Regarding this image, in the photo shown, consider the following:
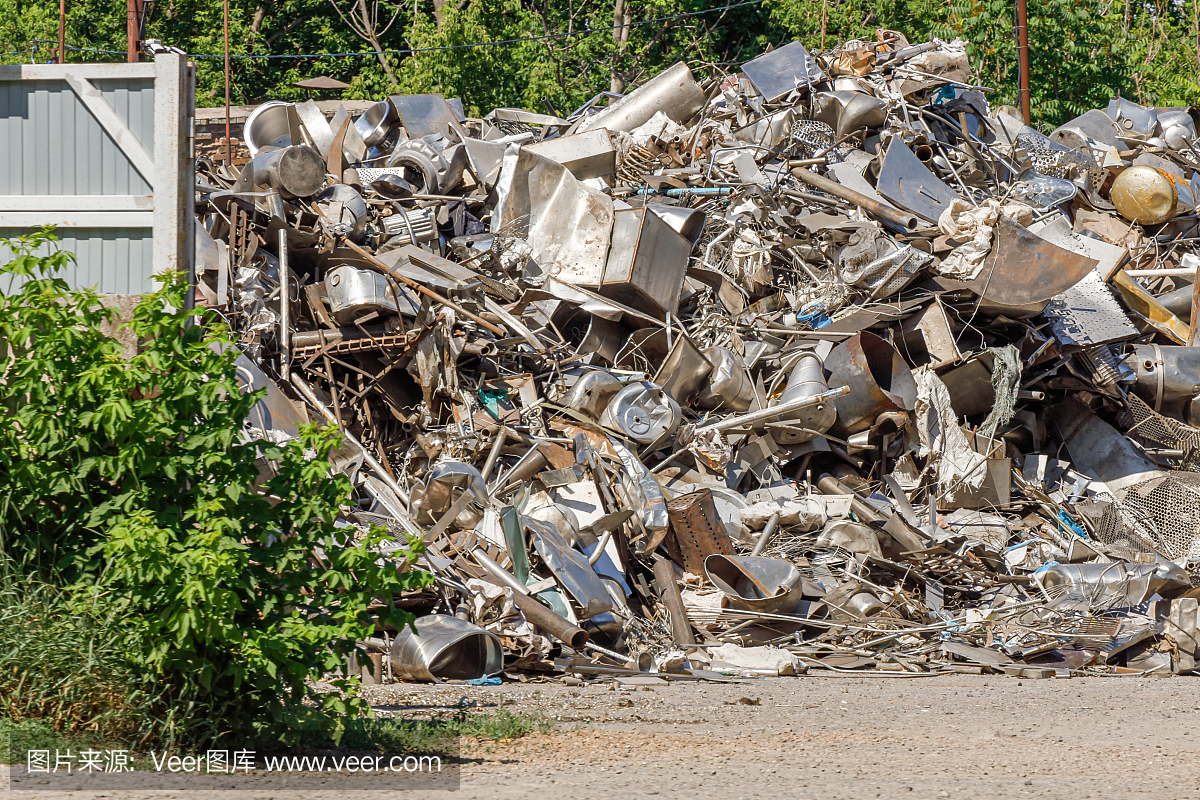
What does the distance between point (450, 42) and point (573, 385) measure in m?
14.7

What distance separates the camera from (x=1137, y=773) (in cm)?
462

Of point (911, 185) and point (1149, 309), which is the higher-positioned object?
point (911, 185)

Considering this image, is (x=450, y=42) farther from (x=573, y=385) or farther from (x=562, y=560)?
(x=562, y=560)

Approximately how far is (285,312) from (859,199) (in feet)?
16.8

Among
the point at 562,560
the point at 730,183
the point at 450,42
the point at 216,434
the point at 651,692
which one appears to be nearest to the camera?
the point at 216,434

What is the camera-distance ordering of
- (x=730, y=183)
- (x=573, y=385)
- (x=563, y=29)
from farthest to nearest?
(x=563, y=29) < (x=730, y=183) < (x=573, y=385)

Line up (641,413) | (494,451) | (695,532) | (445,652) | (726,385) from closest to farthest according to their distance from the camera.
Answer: (445,652)
(695,532)
(494,451)
(641,413)
(726,385)

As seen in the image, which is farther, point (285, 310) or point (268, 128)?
point (268, 128)

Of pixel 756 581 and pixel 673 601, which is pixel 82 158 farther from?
pixel 756 581

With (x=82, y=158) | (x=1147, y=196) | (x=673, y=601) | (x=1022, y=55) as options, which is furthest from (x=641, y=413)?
(x=1022, y=55)

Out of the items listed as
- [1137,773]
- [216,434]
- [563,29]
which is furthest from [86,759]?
[563,29]

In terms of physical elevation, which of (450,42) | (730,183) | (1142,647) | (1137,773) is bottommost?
(1142,647)

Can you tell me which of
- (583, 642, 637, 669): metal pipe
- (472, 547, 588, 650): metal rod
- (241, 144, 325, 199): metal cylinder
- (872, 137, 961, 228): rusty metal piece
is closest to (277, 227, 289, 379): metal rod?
(241, 144, 325, 199): metal cylinder

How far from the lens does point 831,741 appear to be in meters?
5.13
